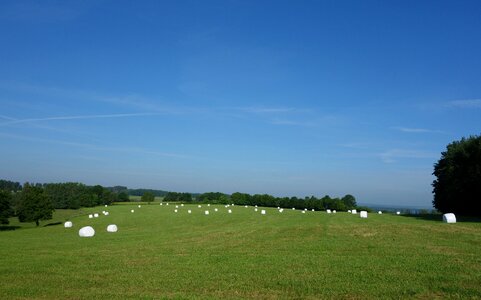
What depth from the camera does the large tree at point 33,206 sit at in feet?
203

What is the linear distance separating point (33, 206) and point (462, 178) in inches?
2408

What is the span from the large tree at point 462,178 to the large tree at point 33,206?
59508mm

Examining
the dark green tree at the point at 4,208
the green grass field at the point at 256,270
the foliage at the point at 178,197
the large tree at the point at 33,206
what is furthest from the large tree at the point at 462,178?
the foliage at the point at 178,197

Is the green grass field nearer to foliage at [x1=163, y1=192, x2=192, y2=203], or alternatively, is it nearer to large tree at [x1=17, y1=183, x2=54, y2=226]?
large tree at [x1=17, y1=183, x2=54, y2=226]

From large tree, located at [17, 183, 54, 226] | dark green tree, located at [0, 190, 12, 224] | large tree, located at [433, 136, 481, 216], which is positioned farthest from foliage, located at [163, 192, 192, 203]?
large tree, located at [433, 136, 481, 216]

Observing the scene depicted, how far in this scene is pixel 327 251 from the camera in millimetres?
20391

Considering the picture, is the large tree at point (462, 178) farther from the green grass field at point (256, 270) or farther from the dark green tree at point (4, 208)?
the dark green tree at point (4, 208)

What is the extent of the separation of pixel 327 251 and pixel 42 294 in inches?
511

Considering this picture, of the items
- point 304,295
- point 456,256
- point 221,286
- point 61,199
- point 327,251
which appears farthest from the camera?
point 61,199

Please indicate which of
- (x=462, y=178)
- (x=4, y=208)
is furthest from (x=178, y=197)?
(x=462, y=178)

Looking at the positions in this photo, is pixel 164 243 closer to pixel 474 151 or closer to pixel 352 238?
pixel 352 238

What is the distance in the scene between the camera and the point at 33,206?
6241 centimetres

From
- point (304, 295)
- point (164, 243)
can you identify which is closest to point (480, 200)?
point (164, 243)

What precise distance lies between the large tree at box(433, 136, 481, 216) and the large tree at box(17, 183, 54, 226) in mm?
59508
